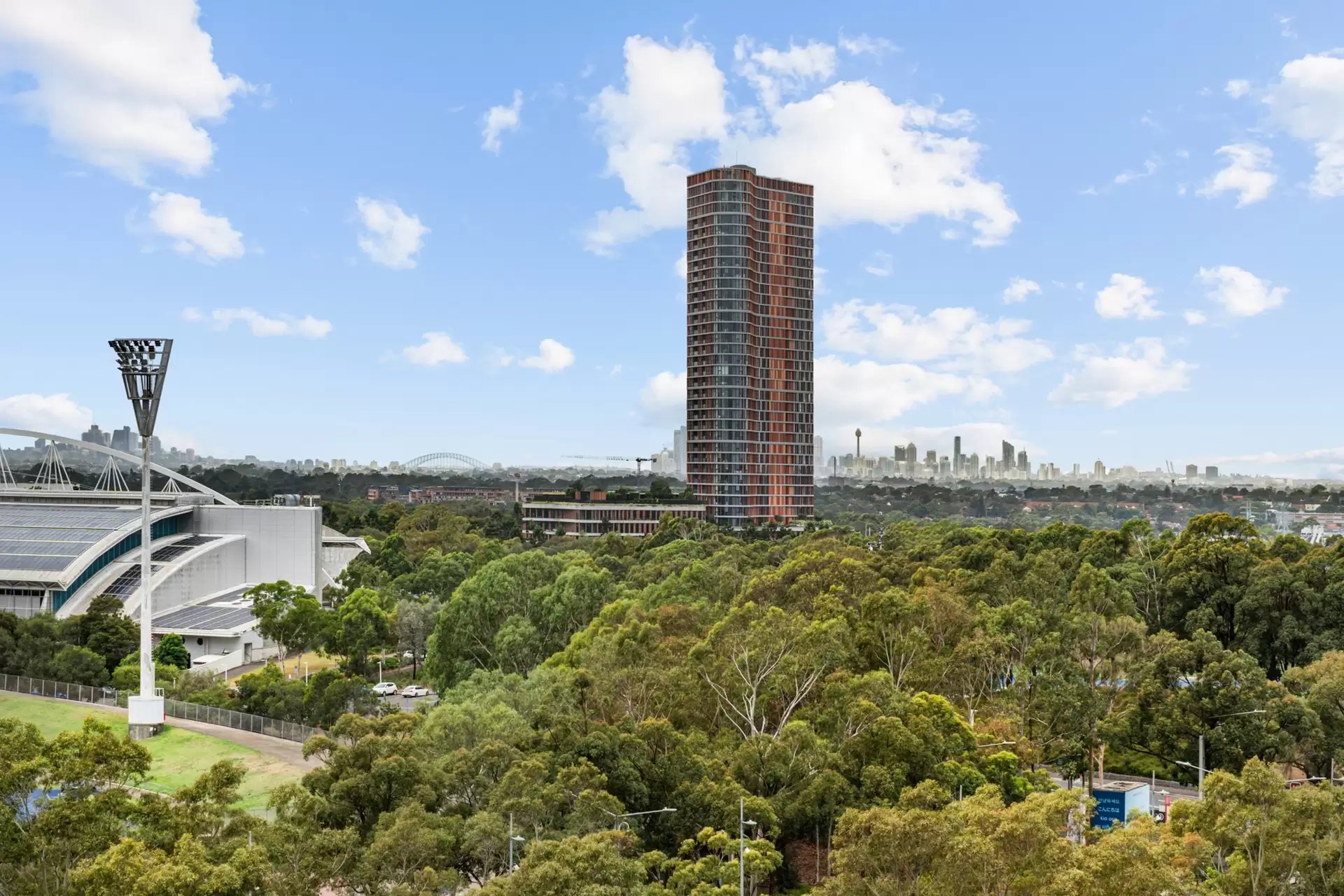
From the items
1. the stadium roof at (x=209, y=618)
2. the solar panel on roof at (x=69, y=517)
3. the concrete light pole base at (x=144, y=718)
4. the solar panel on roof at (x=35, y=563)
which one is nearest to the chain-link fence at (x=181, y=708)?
the concrete light pole base at (x=144, y=718)

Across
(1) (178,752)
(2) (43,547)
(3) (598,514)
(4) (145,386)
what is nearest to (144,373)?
(4) (145,386)

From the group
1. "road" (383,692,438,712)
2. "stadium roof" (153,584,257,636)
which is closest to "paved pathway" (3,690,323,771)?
"road" (383,692,438,712)

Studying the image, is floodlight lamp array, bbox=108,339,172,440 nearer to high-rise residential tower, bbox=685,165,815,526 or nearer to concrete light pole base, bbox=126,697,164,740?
concrete light pole base, bbox=126,697,164,740

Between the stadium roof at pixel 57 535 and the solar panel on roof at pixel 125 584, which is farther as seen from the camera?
the solar panel on roof at pixel 125 584

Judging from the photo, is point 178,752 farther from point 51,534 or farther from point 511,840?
point 51,534

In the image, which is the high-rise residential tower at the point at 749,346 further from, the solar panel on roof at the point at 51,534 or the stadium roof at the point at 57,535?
the solar panel on roof at the point at 51,534

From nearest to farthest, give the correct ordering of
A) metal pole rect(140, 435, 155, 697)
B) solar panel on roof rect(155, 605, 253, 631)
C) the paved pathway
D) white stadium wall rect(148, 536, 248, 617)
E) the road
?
the paved pathway
metal pole rect(140, 435, 155, 697)
the road
solar panel on roof rect(155, 605, 253, 631)
white stadium wall rect(148, 536, 248, 617)
